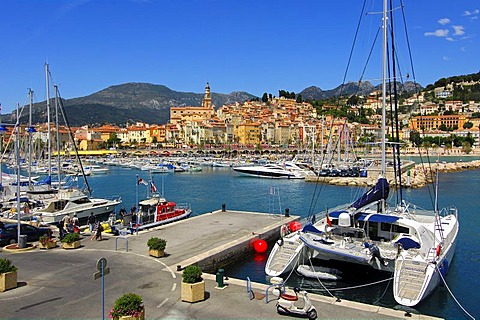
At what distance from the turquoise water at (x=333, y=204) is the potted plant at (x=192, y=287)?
5279mm

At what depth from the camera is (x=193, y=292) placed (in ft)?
35.0

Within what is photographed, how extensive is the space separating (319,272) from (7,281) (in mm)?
9973

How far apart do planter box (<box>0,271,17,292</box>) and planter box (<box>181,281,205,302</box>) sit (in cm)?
472

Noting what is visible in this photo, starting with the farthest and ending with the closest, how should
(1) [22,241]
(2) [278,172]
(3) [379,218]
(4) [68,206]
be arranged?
1. (2) [278,172]
2. (4) [68,206]
3. (1) [22,241]
4. (3) [379,218]

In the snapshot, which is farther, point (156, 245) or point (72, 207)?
point (72, 207)

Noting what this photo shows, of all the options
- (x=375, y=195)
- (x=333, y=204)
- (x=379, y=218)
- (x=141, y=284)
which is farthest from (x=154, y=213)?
(x=333, y=204)

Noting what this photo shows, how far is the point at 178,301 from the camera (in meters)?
10.9

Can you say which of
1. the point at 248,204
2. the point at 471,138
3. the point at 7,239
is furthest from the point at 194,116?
the point at 7,239

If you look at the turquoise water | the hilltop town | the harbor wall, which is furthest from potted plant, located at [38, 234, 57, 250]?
the hilltop town

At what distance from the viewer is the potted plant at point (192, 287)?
10672 mm

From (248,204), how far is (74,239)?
80.8 feet

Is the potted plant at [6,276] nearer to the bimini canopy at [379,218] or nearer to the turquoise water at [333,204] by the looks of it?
the turquoise water at [333,204]

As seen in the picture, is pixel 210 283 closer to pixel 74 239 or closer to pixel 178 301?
pixel 178 301

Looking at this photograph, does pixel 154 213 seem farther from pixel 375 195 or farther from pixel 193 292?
pixel 193 292
